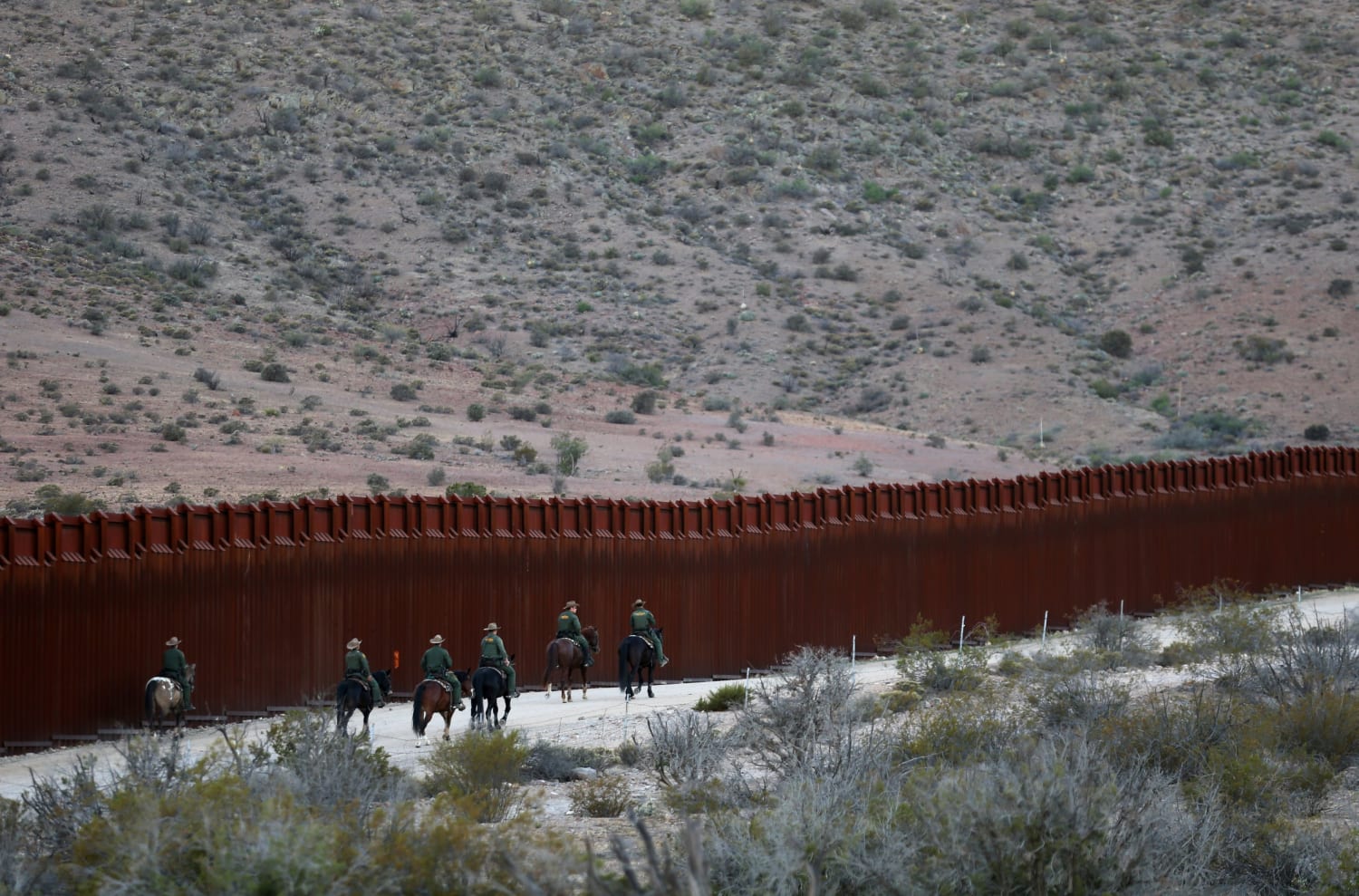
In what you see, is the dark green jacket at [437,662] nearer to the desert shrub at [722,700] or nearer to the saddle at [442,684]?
the saddle at [442,684]

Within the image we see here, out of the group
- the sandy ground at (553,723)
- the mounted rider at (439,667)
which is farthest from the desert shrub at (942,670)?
the mounted rider at (439,667)

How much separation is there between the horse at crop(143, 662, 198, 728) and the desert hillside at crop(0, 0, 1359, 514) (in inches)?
743

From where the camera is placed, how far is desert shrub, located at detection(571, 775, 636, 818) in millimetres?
13562

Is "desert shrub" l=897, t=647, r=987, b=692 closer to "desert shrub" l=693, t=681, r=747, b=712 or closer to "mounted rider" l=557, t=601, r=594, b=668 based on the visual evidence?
"desert shrub" l=693, t=681, r=747, b=712

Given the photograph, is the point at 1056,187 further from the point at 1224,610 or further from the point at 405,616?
the point at 405,616

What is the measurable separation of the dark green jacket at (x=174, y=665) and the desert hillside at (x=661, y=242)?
61.3 feet

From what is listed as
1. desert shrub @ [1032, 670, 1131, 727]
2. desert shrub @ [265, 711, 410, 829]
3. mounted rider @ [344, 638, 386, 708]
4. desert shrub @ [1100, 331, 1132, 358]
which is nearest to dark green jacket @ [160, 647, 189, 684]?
mounted rider @ [344, 638, 386, 708]

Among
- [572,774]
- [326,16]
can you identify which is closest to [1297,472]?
[572,774]

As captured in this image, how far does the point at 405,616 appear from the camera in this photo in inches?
905

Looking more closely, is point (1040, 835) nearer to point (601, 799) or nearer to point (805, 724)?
point (805, 724)

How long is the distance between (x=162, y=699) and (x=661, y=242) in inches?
1950

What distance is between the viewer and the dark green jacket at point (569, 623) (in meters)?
22.7

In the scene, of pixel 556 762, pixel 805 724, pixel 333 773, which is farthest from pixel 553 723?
pixel 333 773

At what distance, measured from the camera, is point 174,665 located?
1875 centimetres
